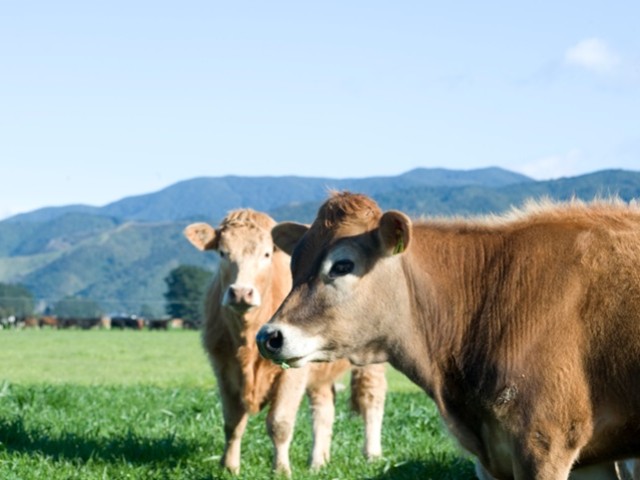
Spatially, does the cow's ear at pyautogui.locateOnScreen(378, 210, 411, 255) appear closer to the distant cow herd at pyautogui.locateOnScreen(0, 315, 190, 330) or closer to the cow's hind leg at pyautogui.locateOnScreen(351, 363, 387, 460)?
the cow's hind leg at pyautogui.locateOnScreen(351, 363, 387, 460)

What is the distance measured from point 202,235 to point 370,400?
8.83 feet

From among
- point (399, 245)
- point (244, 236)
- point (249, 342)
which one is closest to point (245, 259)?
point (244, 236)

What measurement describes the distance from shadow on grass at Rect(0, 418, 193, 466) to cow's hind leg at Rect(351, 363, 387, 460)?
6.37 feet

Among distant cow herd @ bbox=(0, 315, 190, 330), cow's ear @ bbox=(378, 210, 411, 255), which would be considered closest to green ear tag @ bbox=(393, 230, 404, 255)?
cow's ear @ bbox=(378, 210, 411, 255)

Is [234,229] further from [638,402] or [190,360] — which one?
[190,360]

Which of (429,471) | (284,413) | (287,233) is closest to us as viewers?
(287,233)

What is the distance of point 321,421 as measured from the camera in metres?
11.4

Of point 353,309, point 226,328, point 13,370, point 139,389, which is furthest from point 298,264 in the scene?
point 13,370

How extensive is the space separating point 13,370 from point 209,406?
18350 mm

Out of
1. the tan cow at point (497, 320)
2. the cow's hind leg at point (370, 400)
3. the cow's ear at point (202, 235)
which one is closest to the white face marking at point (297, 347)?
the tan cow at point (497, 320)

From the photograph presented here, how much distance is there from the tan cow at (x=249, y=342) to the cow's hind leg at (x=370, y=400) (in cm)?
15

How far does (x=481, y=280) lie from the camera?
6.76 m

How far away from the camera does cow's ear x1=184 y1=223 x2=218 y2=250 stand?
438 inches

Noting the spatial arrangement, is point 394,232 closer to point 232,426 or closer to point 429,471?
point 429,471
